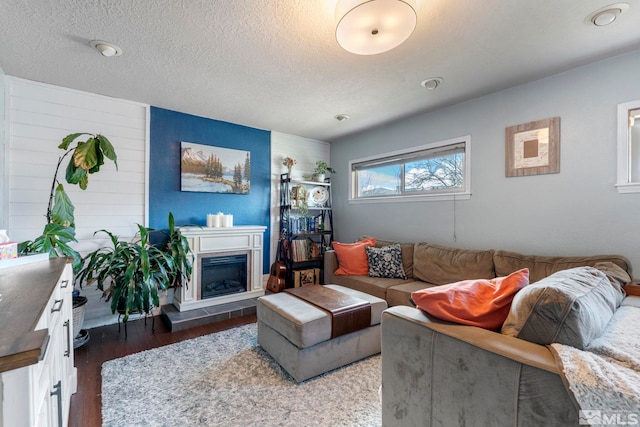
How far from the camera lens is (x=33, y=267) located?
4.95 ft

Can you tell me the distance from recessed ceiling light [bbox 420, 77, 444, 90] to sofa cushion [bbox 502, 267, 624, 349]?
6.87ft

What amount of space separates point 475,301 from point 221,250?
298cm

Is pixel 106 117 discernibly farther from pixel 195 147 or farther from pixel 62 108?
pixel 195 147

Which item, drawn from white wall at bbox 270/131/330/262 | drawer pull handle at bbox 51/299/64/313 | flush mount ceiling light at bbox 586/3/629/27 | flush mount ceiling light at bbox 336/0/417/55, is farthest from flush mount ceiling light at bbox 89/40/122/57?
flush mount ceiling light at bbox 586/3/629/27

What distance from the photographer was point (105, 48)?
2076 mm

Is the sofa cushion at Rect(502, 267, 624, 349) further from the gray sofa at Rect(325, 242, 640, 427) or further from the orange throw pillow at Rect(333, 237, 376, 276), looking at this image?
the orange throw pillow at Rect(333, 237, 376, 276)

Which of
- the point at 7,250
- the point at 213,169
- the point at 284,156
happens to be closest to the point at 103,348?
the point at 7,250

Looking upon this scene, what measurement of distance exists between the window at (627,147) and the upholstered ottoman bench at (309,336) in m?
2.19

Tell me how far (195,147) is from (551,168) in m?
3.95

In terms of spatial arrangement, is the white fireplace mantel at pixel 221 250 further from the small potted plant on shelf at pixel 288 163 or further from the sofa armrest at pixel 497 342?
the sofa armrest at pixel 497 342

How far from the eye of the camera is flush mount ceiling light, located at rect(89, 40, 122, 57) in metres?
2.03

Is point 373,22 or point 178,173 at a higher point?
point 373,22

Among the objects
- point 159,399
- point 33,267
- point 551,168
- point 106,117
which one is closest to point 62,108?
point 106,117

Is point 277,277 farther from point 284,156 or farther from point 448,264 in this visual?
point 448,264
